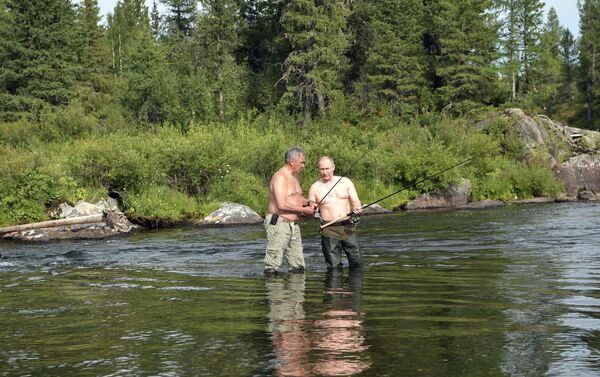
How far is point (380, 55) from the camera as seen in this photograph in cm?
5741

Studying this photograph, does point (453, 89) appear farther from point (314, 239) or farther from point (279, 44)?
point (314, 239)

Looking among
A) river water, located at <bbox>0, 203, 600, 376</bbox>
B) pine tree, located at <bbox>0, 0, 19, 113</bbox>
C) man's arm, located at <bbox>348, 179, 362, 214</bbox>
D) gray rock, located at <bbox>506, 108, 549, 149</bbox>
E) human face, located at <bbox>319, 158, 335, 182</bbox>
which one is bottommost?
river water, located at <bbox>0, 203, 600, 376</bbox>

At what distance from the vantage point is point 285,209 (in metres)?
11.7

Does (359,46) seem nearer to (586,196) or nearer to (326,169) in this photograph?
(586,196)

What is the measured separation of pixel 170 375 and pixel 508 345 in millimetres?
3081

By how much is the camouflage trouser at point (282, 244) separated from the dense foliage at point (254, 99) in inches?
614

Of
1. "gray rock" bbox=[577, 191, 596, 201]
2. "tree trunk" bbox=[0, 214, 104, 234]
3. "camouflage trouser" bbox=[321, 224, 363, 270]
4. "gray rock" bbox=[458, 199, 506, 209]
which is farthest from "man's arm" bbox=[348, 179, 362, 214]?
"gray rock" bbox=[577, 191, 596, 201]

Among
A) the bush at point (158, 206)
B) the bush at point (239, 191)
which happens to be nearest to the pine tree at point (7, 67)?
the bush at point (239, 191)

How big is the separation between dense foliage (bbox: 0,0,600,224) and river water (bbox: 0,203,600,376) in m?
11.8

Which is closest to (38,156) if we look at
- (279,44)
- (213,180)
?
(213,180)

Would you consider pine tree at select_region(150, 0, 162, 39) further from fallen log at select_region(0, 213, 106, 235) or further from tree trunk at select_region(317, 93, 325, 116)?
fallen log at select_region(0, 213, 106, 235)

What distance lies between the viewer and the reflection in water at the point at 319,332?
641cm

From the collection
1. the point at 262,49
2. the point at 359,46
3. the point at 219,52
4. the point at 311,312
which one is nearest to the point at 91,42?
the point at 262,49

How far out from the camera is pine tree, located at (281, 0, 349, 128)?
51.5m
